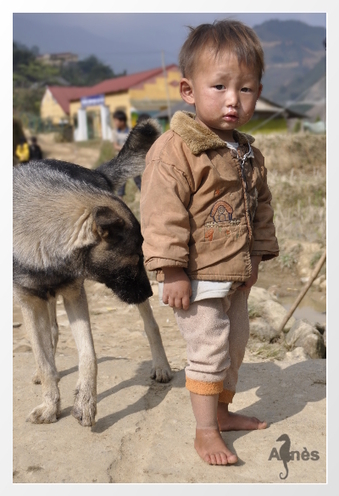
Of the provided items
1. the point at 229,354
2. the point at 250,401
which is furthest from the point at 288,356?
the point at 229,354

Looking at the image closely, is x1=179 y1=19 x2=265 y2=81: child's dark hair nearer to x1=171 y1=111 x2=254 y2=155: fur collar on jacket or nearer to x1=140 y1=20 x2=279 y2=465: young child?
x1=140 y1=20 x2=279 y2=465: young child

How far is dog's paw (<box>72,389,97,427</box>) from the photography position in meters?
3.45

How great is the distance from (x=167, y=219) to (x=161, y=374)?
1.95 m

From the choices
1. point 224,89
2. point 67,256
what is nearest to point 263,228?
point 224,89

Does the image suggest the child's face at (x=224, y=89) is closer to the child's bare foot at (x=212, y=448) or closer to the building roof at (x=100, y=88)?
the child's bare foot at (x=212, y=448)

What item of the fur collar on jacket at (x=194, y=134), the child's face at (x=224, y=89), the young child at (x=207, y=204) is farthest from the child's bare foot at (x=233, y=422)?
the child's face at (x=224, y=89)

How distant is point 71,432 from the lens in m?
3.48

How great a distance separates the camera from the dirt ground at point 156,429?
117 inches

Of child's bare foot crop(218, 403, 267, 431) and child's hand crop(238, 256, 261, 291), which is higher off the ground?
child's hand crop(238, 256, 261, 291)

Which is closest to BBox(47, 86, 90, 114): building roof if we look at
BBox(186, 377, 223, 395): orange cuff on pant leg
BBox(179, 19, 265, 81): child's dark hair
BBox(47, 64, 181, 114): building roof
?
BBox(47, 64, 181, 114): building roof

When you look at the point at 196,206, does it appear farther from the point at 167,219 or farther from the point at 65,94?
the point at 65,94

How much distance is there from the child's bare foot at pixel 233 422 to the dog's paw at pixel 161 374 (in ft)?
3.13

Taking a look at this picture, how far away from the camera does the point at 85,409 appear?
11.3 feet

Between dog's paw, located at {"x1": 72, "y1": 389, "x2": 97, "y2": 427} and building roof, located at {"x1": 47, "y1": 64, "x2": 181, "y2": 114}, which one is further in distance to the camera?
building roof, located at {"x1": 47, "y1": 64, "x2": 181, "y2": 114}
